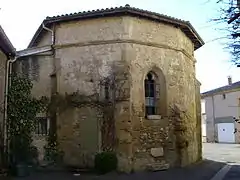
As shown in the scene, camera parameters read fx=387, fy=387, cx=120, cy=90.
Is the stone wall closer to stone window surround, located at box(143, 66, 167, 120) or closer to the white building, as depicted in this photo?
stone window surround, located at box(143, 66, 167, 120)

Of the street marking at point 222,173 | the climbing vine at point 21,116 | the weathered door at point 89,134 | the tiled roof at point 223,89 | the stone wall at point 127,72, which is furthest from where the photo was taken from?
the tiled roof at point 223,89

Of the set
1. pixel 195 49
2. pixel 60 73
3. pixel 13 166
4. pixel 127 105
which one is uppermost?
pixel 195 49

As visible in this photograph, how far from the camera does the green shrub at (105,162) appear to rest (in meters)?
14.7

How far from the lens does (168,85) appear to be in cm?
1697

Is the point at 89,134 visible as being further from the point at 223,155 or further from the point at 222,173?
the point at 223,155

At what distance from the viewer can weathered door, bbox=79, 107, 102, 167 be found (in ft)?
51.7

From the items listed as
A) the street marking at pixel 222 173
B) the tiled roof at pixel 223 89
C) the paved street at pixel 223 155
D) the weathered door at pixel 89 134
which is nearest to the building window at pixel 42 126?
the weathered door at pixel 89 134

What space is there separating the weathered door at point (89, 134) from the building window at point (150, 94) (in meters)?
2.27

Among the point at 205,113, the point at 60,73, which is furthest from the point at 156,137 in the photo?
the point at 205,113

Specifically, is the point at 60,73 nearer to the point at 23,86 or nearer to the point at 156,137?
the point at 23,86

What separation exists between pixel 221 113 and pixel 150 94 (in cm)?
2813

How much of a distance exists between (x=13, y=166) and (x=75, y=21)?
21.4ft

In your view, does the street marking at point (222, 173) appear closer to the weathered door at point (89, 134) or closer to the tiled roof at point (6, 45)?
the weathered door at point (89, 134)

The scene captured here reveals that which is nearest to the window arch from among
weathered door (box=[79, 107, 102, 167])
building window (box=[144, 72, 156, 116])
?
building window (box=[144, 72, 156, 116])
